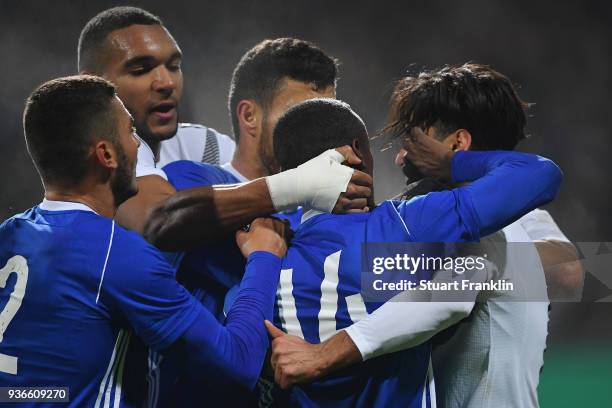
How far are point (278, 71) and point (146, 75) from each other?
575 millimetres

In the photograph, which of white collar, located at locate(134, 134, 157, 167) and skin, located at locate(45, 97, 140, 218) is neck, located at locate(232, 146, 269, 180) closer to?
white collar, located at locate(134, 134, 157, 167)

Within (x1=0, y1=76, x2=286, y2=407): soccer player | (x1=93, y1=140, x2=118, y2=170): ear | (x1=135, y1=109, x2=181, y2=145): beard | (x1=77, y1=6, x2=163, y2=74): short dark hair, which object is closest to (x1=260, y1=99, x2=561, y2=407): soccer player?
(x1=0, y1=76, x2=286, y2=407): soccer player

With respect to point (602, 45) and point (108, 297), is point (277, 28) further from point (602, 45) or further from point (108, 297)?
point (108, 297)

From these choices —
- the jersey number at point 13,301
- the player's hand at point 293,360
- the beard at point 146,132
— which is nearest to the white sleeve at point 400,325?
the player's hand at point 293,360

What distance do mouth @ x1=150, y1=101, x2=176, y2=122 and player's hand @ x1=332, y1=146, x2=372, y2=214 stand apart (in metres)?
A: 1.19

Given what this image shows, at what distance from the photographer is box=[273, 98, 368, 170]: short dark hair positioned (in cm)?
204

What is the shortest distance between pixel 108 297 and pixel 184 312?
6.7 inches

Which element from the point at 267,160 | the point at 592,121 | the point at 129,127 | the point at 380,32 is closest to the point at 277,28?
the point at 380,32

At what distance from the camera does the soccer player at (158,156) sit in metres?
2.03

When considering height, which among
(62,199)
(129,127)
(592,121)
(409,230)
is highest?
(129,127)

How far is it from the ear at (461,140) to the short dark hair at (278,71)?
522 millimetres

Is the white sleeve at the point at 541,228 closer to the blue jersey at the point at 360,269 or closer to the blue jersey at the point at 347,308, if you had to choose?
the blue jersey at the point at 360,269

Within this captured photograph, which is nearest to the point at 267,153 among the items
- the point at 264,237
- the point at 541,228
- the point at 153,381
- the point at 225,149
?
the point at 264,237

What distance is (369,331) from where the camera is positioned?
1879 mm
